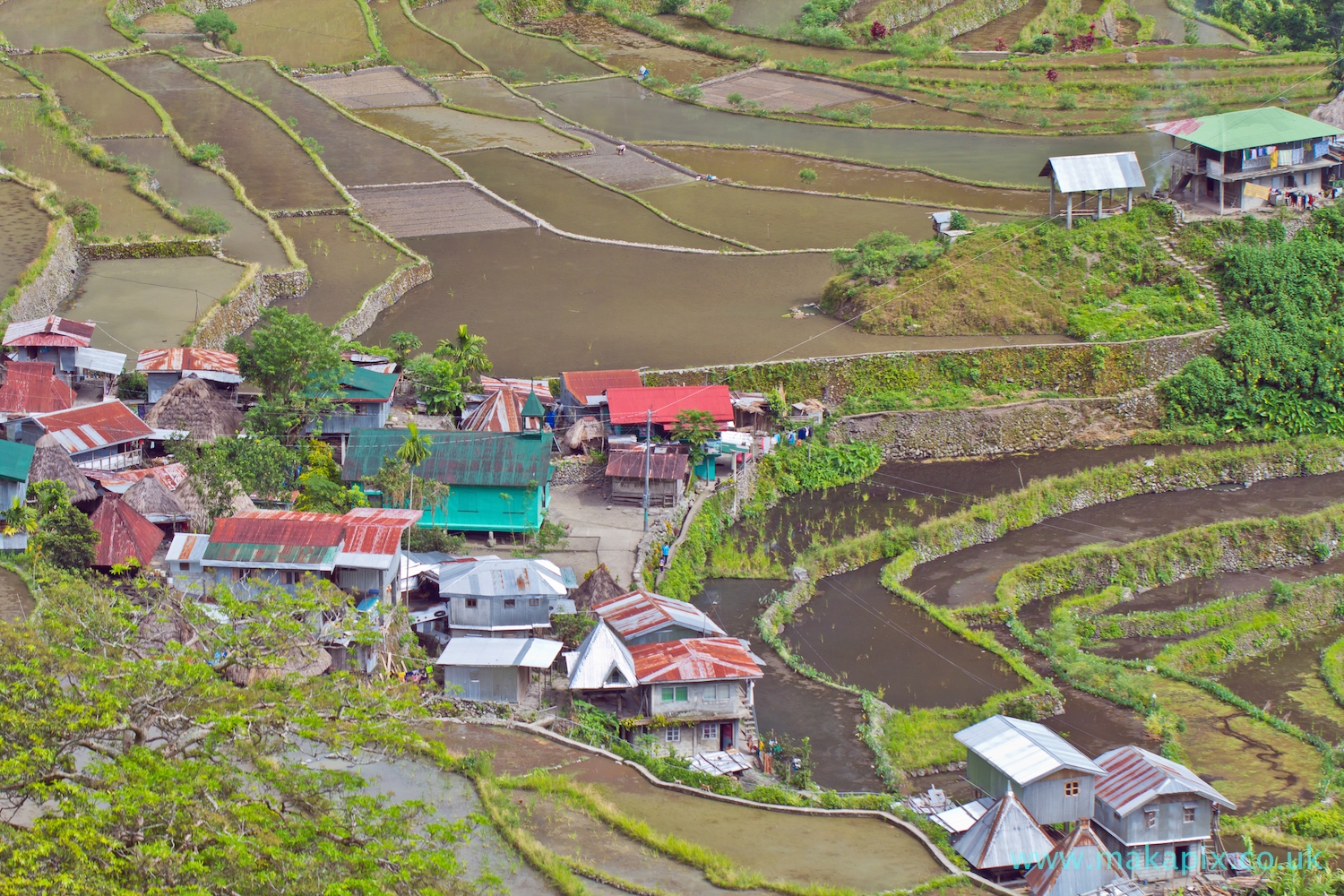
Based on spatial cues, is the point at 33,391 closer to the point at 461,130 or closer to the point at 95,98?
the point at 95,98

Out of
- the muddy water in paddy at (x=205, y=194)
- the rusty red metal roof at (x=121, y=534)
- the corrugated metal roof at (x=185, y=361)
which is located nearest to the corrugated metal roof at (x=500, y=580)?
the rusty red metal roof at (x=121, y=534)

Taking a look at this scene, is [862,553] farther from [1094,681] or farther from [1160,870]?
[1160,870]

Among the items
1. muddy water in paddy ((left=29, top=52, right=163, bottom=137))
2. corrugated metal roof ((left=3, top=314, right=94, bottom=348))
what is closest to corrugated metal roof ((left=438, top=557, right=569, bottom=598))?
corrugated metal roof ((left=3, top=314, right=94, bottom=348))

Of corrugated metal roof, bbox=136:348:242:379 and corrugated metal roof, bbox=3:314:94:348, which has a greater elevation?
corrugated metal roof, bbox=3:314:94:348

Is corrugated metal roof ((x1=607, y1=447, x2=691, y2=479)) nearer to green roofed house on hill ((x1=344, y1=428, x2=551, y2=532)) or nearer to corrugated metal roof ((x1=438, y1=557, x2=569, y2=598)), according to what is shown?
green roofed house on hill ((x1=344, y1=428, x2=551, y2=532))

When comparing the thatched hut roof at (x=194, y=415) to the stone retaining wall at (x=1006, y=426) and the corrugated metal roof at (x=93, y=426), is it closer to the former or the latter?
the corrugated metal roof at (x=93, y=426)
